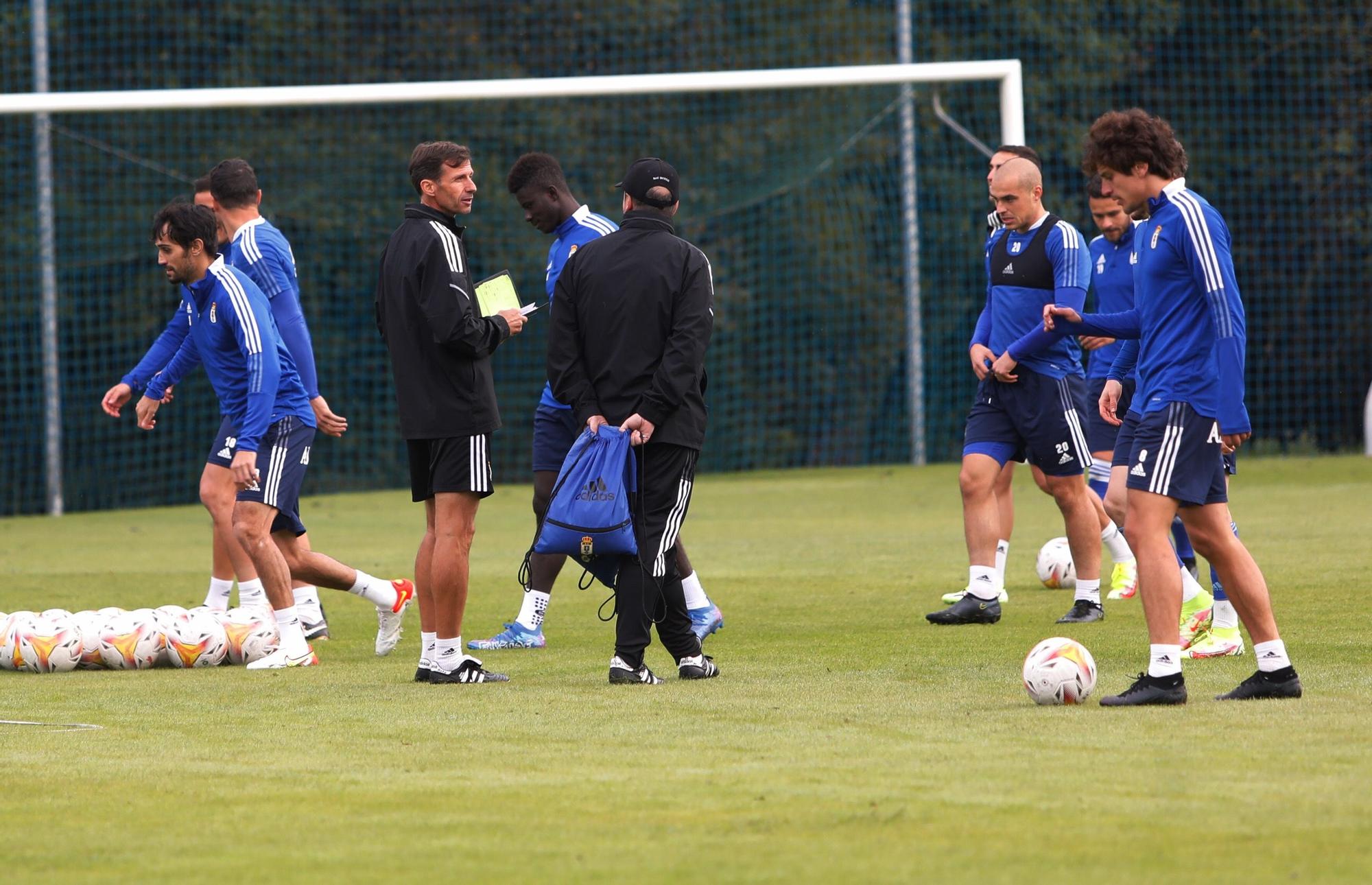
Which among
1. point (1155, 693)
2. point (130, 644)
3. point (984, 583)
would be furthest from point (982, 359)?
point (130, 644)

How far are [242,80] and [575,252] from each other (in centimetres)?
1885

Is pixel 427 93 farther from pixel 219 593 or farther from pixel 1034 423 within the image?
pixel 1034 423

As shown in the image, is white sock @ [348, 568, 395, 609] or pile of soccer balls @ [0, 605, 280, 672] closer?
pile of soccer balls @ [0, 605, 280, 672]

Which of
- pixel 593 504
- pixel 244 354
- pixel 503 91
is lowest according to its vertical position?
pixel 593 504

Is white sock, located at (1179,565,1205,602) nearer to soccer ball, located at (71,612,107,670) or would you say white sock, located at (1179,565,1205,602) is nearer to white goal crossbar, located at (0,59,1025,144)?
soccer ball, located at (71,612,107,670)

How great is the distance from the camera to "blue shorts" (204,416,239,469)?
8.94 metres

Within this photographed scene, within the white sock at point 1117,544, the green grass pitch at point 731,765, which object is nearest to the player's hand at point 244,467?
the green grass pitch at point 731,765

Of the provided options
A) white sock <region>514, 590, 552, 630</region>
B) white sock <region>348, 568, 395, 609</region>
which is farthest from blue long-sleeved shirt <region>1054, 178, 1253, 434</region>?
white sock <region>348, 568, 395, 609</region>

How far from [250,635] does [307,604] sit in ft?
2.72

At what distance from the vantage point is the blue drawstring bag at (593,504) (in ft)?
23.2

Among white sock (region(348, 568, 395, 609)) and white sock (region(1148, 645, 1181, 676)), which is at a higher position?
white sock (region(1148, 645, 1181, 676))

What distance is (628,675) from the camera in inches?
287

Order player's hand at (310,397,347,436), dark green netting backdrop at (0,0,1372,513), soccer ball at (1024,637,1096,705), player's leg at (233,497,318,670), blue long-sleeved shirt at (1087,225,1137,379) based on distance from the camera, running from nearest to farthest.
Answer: soccer ball at (1024,637,1096,705) < player's leg at (233,497,318,670) < player's hand at (310,397,347,436) < blue long-sleeved shirt at (1087,225,1137,379) < dark green netting backdrop at (0,0,1372,513)

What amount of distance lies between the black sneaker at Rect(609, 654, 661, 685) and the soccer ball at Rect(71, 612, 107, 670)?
2.58 m
